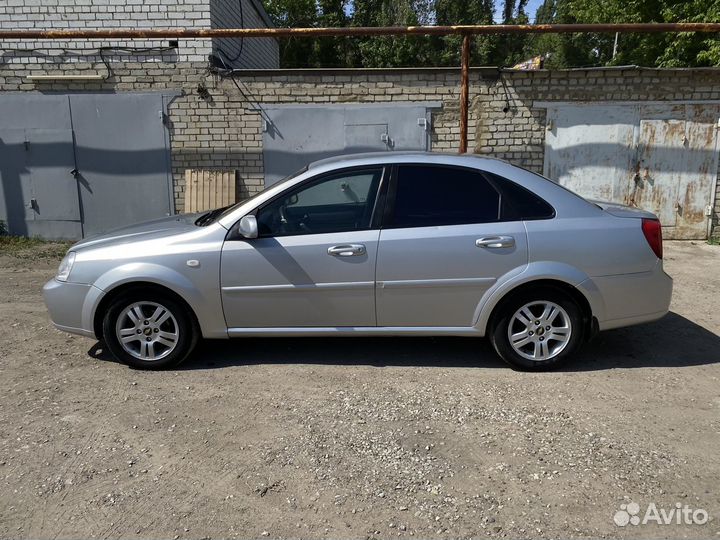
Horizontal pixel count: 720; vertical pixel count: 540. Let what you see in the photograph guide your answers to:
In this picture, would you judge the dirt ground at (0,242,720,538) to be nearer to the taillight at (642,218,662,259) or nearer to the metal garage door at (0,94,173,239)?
the taillight at (642,218,662,259)

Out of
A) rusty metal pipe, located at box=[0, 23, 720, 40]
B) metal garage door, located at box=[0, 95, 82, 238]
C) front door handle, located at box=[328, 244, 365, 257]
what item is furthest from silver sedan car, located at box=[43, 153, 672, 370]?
metal garage door, located at box=[0, 95, 82, 238]

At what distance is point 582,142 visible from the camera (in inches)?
371

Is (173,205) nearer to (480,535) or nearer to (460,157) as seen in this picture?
(460,157)

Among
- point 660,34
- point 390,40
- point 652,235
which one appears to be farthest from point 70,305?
point 390,40

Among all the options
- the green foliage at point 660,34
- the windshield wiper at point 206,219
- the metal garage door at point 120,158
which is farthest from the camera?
the green foliage at point 660,34

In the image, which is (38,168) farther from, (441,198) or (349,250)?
(441,198)

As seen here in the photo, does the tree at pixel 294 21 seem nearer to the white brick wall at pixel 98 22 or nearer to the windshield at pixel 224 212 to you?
the white brick wall at pixel 98 22

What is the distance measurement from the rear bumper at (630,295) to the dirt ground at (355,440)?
1.37ft

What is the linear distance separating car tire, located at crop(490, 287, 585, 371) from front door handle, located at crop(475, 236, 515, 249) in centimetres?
40

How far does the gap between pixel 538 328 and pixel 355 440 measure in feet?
5.70

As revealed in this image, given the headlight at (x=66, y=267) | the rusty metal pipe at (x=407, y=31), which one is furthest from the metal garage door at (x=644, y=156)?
the headlight at (x=66, y=267)

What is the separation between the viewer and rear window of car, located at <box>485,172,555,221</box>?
14.2ft

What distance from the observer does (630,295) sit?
434 cm

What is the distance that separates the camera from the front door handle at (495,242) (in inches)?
166
